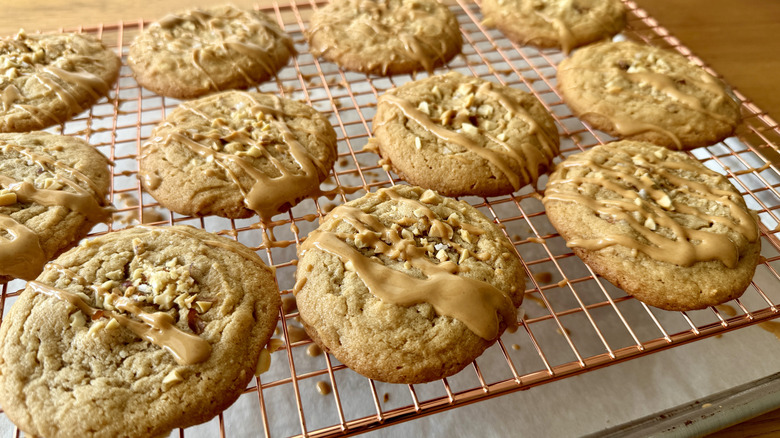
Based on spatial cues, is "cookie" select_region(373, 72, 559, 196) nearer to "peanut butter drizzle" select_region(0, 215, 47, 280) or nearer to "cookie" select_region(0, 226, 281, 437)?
"cookie" select_region(0, 226, 281, 437)

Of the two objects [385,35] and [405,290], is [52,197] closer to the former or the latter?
[405,290]

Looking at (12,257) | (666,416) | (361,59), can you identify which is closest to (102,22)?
(361,59)

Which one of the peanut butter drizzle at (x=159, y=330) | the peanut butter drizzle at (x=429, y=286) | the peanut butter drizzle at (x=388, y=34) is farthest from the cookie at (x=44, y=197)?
the peanut butter drizzle at (x=388, y=34)

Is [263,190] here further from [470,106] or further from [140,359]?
[470,106]

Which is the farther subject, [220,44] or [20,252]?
[220,44]

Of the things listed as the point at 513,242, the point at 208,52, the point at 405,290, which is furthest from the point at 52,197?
the point at 513,242
